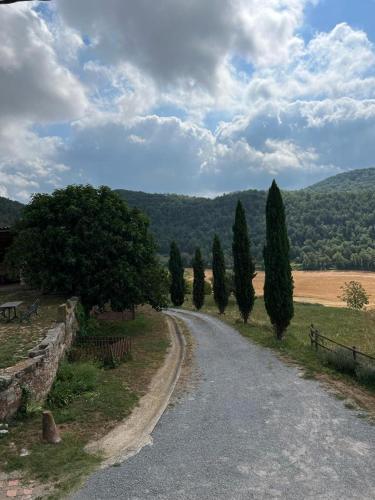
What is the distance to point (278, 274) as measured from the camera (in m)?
26.5

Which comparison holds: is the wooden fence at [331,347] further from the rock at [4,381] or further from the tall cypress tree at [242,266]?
the rock at [4,381]

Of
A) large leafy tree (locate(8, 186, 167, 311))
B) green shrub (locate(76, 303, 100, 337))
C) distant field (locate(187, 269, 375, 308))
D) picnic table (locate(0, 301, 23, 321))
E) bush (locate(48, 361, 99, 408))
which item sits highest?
large leafy tree (locate(8, 186, 167, 311))

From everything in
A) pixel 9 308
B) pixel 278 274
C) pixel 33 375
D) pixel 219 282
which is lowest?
pixel 33 375

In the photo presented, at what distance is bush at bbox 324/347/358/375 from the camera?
17.2 metres

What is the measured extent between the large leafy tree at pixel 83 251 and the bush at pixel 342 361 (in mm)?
12312

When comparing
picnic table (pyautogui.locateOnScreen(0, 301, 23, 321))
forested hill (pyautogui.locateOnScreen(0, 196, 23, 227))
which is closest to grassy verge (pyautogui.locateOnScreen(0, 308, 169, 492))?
picnic table (pyautogui.locateOnScreen(0, 301, 23, 321))

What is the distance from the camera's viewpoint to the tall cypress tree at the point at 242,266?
3478cm

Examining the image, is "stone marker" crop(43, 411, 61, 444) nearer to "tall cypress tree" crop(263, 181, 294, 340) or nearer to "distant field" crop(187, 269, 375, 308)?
"tall cypress tree" crop(263, 181, 294, 340)

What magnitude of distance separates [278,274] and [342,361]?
373 inches

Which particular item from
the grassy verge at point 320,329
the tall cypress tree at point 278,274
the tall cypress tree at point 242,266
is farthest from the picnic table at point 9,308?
the tall cypress tree at point 242,266

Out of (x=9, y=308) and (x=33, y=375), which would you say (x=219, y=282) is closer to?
(x=9, y=308)

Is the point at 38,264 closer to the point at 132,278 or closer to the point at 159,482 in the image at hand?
the point at 132,278

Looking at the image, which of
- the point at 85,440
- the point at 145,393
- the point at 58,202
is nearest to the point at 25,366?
the point at 85,440

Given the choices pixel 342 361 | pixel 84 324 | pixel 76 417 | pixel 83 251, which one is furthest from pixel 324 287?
pixel 76 417
